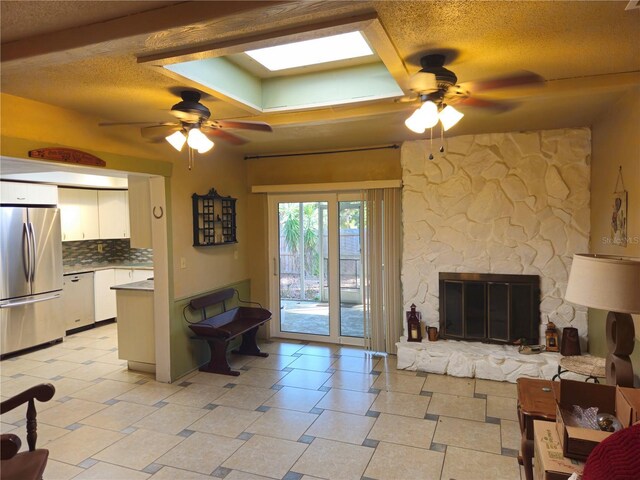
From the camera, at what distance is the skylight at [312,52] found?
9.86 feet

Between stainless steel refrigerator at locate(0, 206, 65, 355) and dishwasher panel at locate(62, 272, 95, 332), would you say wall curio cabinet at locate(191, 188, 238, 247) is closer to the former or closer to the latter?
stainless steel refrigerator at locate(0, 206, 65, 355)

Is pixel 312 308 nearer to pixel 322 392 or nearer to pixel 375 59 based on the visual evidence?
pixel 322 392

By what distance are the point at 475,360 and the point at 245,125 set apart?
10.4 ft

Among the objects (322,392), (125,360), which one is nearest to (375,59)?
(322,392)

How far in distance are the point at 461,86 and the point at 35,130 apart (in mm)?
2934

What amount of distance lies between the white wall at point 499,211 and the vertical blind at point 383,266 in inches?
5.2

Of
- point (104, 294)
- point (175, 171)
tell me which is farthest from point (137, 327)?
point (104, 294)

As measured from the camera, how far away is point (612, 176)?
340 cm

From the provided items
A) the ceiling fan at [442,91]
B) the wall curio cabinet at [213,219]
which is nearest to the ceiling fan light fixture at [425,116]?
the ceiling fan at [442,91]

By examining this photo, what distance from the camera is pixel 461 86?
2.29m

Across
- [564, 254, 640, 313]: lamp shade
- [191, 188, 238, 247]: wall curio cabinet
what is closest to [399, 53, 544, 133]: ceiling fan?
[564, 254, 640, 313]: lamp shade

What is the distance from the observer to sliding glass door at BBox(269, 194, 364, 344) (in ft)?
17.3

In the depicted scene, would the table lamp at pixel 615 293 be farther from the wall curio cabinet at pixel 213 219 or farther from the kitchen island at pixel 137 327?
the kitchen island at pixel 137 327

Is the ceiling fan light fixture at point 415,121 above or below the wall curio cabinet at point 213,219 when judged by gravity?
above
